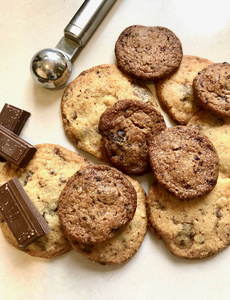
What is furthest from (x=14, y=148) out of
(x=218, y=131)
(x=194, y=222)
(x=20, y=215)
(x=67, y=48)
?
(x=218, y=131)

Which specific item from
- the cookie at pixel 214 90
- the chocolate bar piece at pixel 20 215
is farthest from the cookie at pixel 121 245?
the cookie at pixel 214 90

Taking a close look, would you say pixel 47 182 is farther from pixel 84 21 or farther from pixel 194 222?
pixel 84 21

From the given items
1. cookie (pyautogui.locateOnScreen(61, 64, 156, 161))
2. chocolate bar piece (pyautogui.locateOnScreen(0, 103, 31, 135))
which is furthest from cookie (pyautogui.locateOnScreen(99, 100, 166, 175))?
chocolate bar piece (pyautogui.locateOnScreen(0, 103, 31, 135))

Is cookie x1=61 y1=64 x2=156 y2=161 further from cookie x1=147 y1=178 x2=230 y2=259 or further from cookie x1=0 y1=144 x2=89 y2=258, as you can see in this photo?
cookie x1=147 y1=178 x2=230 y2=259

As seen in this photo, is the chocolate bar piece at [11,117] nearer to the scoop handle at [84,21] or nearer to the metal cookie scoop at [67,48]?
the metal cookie scoop at [67,48]

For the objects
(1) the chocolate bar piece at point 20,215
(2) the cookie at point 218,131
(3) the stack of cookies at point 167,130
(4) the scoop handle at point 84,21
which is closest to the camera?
(1) the chocolate bar piece at point 20,215

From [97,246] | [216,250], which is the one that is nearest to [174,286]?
[216,250]
